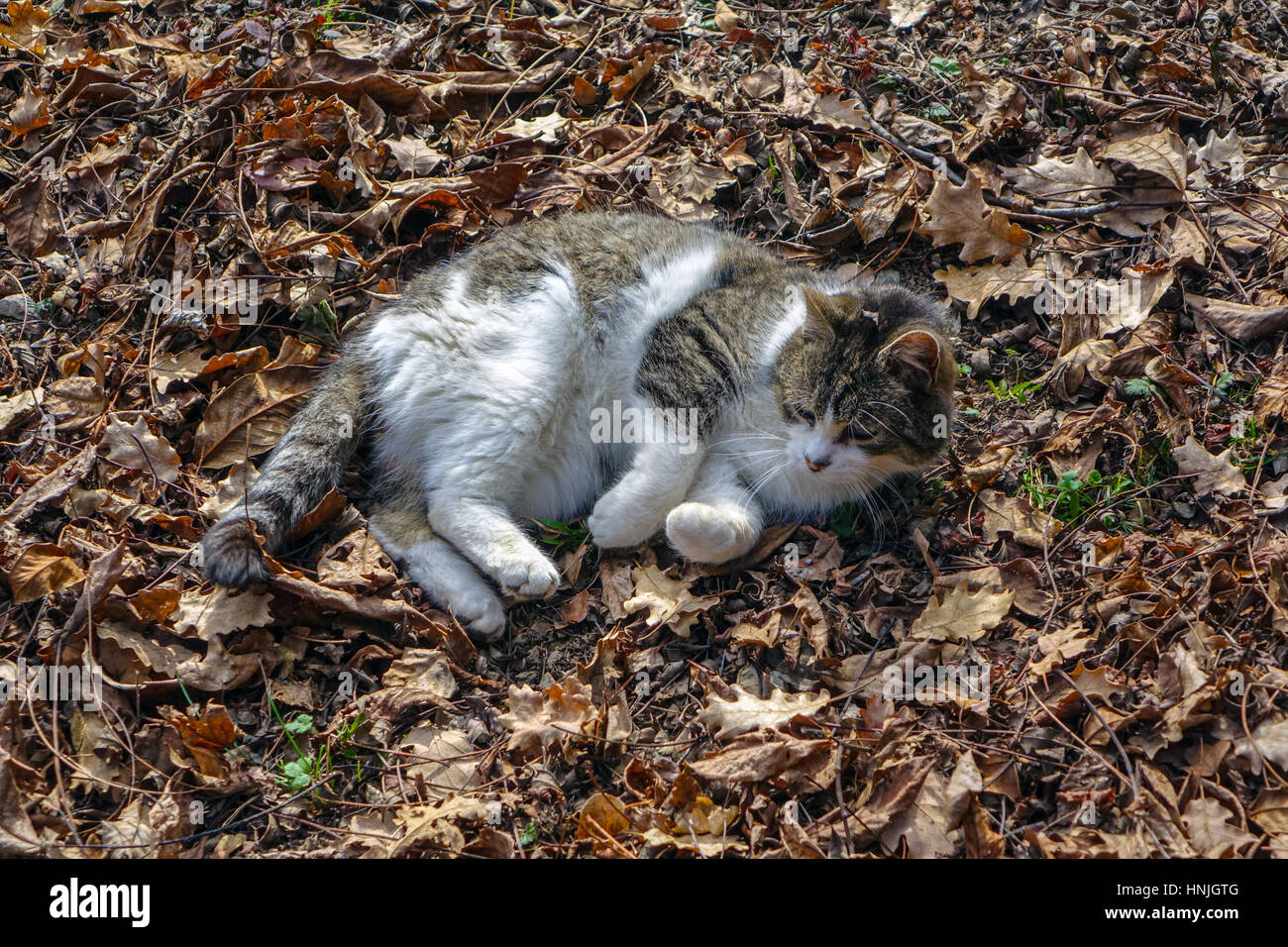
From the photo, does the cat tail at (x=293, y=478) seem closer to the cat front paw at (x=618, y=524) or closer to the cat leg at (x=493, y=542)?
the cat leg at (x=493, y=542)

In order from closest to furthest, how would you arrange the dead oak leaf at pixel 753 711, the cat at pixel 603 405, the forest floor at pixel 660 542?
1. the forest floor at pixel 660 542
2. the dead oak leaf at pixel 753 711
3. the cat at pixel 603 405

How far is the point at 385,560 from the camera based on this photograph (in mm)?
3768

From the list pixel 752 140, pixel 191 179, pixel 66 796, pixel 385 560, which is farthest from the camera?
pixel 752 140

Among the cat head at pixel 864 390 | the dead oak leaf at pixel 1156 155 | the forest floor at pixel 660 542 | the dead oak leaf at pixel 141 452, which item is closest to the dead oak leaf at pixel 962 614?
the forest floor at pixel 660 542

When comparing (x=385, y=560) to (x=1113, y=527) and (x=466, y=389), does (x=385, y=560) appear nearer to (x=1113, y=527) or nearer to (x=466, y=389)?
(x=466, y=389)

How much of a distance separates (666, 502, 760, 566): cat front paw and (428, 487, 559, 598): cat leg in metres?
0.53

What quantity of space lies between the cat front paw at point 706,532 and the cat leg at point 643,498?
10 centimetres

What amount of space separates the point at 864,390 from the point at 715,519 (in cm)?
78

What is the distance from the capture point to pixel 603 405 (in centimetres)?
411

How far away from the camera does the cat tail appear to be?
3.31 m

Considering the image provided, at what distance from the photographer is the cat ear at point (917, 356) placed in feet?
11.3

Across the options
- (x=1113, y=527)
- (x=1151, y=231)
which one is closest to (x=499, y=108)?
(x=1151, y=231)

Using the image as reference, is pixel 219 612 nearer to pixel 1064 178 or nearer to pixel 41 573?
pixel 41 573

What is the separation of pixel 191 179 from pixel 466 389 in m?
2.20
